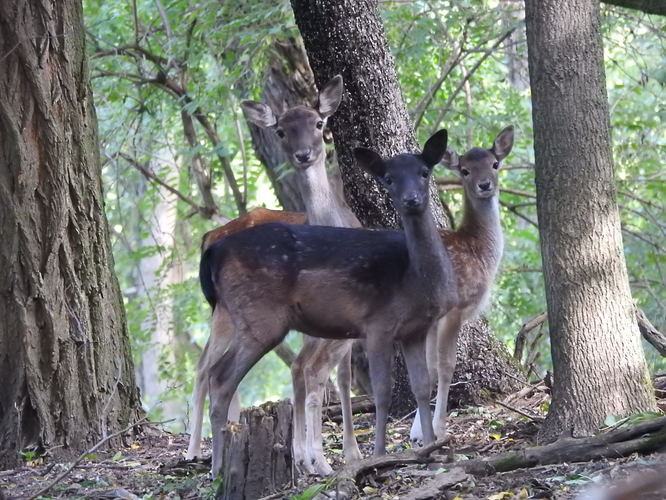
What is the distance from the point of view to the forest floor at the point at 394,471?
544cm

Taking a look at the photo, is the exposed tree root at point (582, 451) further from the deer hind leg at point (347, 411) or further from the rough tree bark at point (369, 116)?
the rough tree bark at point (369, 116)

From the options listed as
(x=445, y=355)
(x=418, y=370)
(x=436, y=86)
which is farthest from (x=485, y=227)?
(x=436, y=86)

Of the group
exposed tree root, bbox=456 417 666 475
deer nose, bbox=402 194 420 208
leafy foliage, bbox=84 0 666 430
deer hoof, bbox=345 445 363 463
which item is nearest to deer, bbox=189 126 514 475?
deer hoof, bbox=345 445 363 463

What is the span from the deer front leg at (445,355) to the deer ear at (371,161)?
66.2 inches

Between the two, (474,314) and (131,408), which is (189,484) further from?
(474,314)

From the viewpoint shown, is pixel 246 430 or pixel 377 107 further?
pixel 377 107

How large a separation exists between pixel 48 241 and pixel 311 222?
92.8 inches

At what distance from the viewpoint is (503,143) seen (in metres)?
9.02

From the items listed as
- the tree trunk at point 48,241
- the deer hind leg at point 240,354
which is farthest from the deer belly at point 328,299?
the tree trunk at point 48,241

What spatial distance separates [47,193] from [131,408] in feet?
6.62

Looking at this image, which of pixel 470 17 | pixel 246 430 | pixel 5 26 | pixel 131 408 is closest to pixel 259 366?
pixel 470 17

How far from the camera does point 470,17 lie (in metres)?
11.9

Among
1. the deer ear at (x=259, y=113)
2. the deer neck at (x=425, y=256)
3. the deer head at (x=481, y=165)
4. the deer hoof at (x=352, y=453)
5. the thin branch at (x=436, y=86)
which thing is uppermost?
the thin branch at (x=436, y=86)

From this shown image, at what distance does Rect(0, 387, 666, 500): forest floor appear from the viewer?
17.9ft
